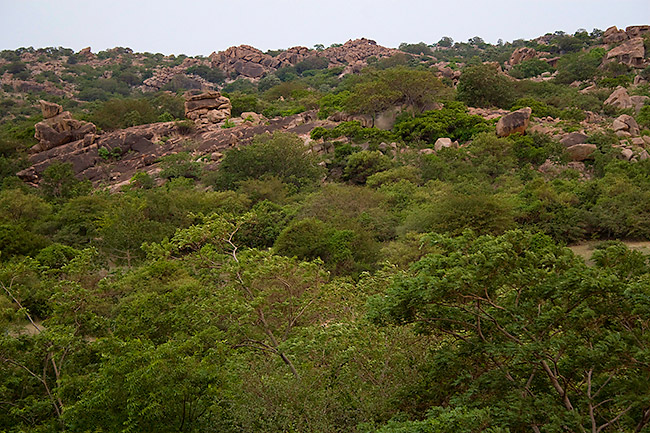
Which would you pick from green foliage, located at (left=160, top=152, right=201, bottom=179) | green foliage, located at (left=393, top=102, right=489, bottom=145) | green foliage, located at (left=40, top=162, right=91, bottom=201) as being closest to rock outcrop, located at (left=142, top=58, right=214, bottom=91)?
green foliage, located at (left=160, top=152, right=201, bottom=179)

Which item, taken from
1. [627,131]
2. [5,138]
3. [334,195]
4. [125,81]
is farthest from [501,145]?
[125,81]

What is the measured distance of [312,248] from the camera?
16.7m

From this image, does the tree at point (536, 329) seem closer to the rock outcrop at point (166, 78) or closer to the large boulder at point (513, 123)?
the large boulder at point (513, 123)

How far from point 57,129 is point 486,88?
31230 millimetres

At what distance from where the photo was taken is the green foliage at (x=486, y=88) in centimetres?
3662

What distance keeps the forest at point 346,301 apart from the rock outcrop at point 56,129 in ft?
29.8

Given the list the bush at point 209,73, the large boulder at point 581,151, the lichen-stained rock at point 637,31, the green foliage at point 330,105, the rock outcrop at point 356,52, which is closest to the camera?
the large boulder at point 581,151

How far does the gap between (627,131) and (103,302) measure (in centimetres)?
2989

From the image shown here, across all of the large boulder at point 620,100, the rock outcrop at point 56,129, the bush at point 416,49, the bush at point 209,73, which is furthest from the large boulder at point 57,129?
the bush at point 416,49

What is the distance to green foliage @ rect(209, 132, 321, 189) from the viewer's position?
2711 cm

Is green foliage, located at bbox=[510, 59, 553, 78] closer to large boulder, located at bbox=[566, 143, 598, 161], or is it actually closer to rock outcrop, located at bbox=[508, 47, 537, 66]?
rock outcrop, located at bbox=[508, 47, 537, 66]

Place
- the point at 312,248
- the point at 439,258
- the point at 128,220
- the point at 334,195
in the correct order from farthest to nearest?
the point at 334,195 < the point at 128,220 < the point at 312,248 < the point at 439,258

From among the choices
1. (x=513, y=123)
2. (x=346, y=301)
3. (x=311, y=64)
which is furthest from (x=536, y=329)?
(x=311, y=64)

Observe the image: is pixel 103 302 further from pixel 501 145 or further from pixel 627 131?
pixel 627 131
